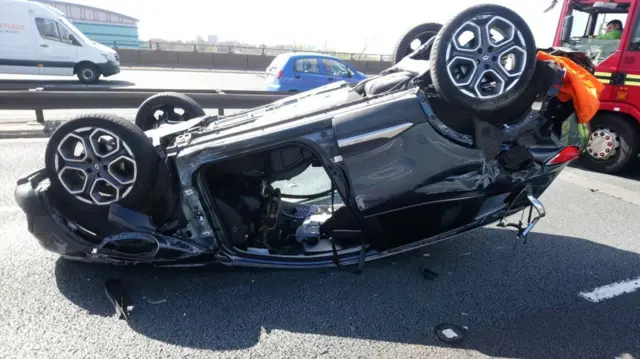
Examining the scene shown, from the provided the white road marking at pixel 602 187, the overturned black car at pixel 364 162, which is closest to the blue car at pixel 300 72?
Answer: the white road marking at pixel 602 187

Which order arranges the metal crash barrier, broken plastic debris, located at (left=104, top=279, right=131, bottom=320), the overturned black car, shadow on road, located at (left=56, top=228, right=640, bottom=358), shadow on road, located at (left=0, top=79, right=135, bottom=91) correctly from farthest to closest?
shadow on road, located at (left=0, top=79, right=135, bottom=91), the metal crash barrier, the overturned black car, broken plastic debris, located at (left=104, top=279, right=131, bottom=320), shadow on road, located at (left=56, top=228, right=640, bottom=358)

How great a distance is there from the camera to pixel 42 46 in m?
14.3

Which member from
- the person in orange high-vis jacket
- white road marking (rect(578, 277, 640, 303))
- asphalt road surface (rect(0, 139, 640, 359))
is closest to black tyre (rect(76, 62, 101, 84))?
asphalt road surface (rect(0, 139, 640, 359))

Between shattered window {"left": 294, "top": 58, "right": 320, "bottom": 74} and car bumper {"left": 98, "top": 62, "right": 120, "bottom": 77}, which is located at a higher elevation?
shattered window {"left": 294, "top": 58, "right": 320, "bottom": 74}

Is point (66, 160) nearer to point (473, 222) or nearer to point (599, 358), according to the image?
point (473, 222)

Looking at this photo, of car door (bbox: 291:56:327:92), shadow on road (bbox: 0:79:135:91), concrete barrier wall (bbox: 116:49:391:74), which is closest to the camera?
car door (bbox: 291:56:327:92)

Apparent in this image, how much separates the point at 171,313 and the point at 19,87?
13.4m

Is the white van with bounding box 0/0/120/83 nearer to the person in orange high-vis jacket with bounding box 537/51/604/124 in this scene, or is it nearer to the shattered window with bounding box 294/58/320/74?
the shattered window with bounding box 294/58/320/74

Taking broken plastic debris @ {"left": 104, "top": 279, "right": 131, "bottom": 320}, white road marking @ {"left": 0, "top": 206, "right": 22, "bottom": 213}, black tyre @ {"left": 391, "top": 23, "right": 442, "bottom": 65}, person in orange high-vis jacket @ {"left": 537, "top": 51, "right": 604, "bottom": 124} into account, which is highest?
black tyre @ {"left": 391, "top": 23, "right": 442, "bottom": 65}

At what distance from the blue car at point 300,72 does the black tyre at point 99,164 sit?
9.08 m

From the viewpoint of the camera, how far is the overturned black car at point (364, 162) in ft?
9.30

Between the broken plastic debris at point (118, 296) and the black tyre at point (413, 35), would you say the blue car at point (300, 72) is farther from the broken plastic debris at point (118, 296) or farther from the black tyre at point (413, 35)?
the broken plastic debris at point (118, 296)

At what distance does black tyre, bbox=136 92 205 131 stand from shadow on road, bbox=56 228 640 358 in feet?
5.75

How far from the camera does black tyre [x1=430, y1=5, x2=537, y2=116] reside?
2.86 meters
